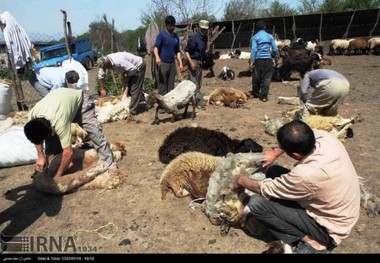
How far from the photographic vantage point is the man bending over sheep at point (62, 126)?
3.69 m

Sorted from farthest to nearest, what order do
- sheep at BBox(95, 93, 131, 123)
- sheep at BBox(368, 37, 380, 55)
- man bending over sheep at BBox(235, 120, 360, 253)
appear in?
1. sheep at BBox(368, 37, 380, 55)
2. sheep at BBox(95, 93, 131, 123)
3. man bending over sheep at BBox(235, 120, 360, 253)

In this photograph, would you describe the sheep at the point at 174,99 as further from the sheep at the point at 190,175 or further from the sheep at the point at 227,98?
the sheep at the point at 190,175

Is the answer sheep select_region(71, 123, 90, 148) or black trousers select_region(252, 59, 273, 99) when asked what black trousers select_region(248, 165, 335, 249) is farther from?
black trousers select_region(252, 59, 273, 99)

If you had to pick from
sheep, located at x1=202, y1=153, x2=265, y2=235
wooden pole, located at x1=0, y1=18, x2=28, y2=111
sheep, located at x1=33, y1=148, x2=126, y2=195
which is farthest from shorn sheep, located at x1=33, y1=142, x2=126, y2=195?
wooden pole, located at x1=0, y1=18, x2=28, y2=111

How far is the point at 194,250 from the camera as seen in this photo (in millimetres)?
3207

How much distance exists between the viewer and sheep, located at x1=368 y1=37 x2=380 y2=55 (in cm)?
1645

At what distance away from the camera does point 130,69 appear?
24.1 ft

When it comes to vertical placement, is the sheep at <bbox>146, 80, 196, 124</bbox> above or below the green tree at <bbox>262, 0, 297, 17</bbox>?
below

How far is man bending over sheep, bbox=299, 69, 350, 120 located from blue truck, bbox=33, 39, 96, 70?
16.9 metres

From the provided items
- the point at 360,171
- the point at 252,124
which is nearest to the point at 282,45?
the point at 252,124

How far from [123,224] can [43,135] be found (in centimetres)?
134

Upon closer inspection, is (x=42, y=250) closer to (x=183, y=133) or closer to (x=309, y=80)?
(x=183, y=133)

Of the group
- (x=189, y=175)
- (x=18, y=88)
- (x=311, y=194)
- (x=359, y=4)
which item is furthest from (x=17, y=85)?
(x=359, y=4)

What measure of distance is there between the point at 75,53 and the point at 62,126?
19.3 metres
